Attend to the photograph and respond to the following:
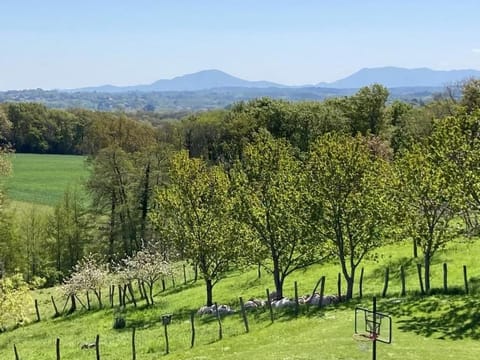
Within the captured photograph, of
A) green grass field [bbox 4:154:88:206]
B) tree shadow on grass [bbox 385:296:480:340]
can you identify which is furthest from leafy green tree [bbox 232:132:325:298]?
green grass field [bbox 4:154:88:206]

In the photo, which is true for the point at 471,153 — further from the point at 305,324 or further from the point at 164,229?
the point at 164,229

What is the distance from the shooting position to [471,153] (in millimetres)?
33625

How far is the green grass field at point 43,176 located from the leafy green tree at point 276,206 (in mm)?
79960

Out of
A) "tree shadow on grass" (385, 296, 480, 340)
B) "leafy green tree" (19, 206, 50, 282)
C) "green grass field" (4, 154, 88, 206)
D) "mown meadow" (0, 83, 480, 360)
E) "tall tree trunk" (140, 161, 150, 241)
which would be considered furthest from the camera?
"green grass field" (4, 154, 88, 206)

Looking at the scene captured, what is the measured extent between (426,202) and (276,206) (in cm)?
1107

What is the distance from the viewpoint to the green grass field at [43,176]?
124 meters

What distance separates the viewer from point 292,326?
3541 centimetres

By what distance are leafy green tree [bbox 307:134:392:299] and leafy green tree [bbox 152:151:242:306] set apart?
8.86m

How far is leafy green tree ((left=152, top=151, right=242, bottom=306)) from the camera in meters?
47.0

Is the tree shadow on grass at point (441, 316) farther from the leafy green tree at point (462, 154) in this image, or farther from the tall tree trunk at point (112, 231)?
the tall tree trunk at point (112, 231)

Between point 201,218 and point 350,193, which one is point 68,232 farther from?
point 350,193

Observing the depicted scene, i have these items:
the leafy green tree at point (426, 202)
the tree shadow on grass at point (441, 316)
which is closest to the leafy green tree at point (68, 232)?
the leafy green tree at point (426, 202)

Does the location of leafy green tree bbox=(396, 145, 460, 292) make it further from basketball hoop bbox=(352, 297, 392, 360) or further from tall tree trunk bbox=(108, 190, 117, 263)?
tall tree trunk bbox=(108, 190, 117, 263)

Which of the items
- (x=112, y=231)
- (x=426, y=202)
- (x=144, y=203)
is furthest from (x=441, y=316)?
(x=112, y=231)
